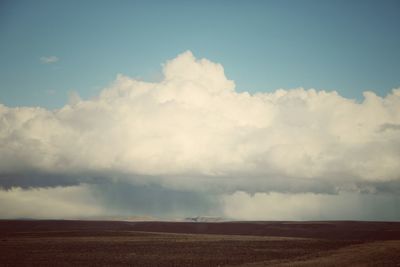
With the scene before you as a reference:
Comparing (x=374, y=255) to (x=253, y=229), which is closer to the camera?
(x=374, y=255)

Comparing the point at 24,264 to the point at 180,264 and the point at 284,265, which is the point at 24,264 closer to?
the point at 180,264

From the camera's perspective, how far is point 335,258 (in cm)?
5012

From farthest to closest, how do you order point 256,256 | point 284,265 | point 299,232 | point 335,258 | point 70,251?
point 299,232
point 70,251
point 256,256
point 335,258
point 284,265

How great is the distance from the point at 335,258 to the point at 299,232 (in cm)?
7292

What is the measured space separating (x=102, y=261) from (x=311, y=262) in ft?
74.7

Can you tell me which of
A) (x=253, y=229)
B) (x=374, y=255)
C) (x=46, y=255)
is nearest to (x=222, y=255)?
(x=374, y=255)

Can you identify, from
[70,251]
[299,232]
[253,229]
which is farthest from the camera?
[253,229]

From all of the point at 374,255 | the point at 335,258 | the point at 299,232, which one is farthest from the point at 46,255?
the point at 299,232

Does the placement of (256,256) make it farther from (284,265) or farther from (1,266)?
(1,266)

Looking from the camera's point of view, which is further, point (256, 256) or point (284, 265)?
point (256, 256)

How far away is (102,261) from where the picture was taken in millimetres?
50531

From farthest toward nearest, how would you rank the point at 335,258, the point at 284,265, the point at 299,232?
the point at 299,232, the point at 335,258, the point at 284,265

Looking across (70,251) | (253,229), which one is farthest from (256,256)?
(253,229)

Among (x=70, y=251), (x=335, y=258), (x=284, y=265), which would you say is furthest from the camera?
(x=70, y=251)
